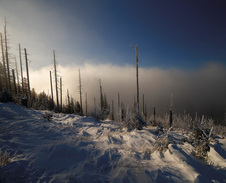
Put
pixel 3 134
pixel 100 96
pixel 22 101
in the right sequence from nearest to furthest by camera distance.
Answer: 1. pixel 3 134
2. pixel 22 101
3. pixel 100 96

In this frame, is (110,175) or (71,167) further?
(71,167)

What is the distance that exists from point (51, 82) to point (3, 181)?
20306mm

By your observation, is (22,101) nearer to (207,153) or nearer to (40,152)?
(40,152)

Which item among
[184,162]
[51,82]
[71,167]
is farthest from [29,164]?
[51,82]

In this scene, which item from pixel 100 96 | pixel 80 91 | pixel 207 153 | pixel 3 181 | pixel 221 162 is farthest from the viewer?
pixel 100 96

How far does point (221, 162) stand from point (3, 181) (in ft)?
14.9

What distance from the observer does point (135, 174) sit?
1.92m

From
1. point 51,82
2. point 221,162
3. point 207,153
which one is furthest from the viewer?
point 51,82

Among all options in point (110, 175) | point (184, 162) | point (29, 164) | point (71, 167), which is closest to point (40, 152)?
point (29, 164)

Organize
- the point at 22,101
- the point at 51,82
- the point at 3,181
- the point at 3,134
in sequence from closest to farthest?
the point at 3,181
the point at 3,134
the point at 22,101
the point at 51,82

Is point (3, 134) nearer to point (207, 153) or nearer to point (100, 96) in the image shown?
point (207, 153)

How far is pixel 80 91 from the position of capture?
74.2 ft

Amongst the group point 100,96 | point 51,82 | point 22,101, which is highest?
point 51,82

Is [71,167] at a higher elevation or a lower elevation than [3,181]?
lower
